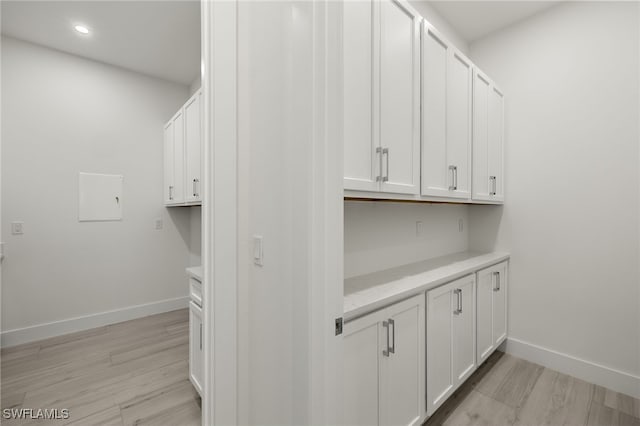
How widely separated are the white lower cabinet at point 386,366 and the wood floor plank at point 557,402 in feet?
2.71

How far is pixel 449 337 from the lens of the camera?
5.39 feet

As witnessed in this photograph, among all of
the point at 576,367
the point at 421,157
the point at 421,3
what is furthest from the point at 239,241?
the point at 576,367

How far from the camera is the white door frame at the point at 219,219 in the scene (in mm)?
1195

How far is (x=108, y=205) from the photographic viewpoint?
3102 mm

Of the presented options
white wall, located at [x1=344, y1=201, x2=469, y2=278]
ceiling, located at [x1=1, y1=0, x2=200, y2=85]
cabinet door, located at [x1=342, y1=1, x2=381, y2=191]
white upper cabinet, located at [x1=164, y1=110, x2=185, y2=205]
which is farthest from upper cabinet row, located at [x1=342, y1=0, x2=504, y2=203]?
white upper cabinet, located at [x1=164, y1=110, x2=185, y2=205]

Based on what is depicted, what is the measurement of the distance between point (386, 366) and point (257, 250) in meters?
0.77

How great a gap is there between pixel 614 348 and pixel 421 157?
6.68 ft

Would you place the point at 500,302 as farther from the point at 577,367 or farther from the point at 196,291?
the point at 196,291

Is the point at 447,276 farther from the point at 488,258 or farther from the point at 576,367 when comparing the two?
the point at 576,367

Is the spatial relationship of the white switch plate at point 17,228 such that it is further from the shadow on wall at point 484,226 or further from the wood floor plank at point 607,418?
the wood floor plank at point 607,418

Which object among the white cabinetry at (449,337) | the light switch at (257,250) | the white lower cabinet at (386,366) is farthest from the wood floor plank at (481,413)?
the light switch at (257,250)

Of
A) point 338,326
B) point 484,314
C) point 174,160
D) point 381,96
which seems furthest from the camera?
point 174,160

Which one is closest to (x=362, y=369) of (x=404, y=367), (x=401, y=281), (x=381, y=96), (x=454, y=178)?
(x=404, y=367)

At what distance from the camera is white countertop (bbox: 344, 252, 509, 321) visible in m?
1.17
